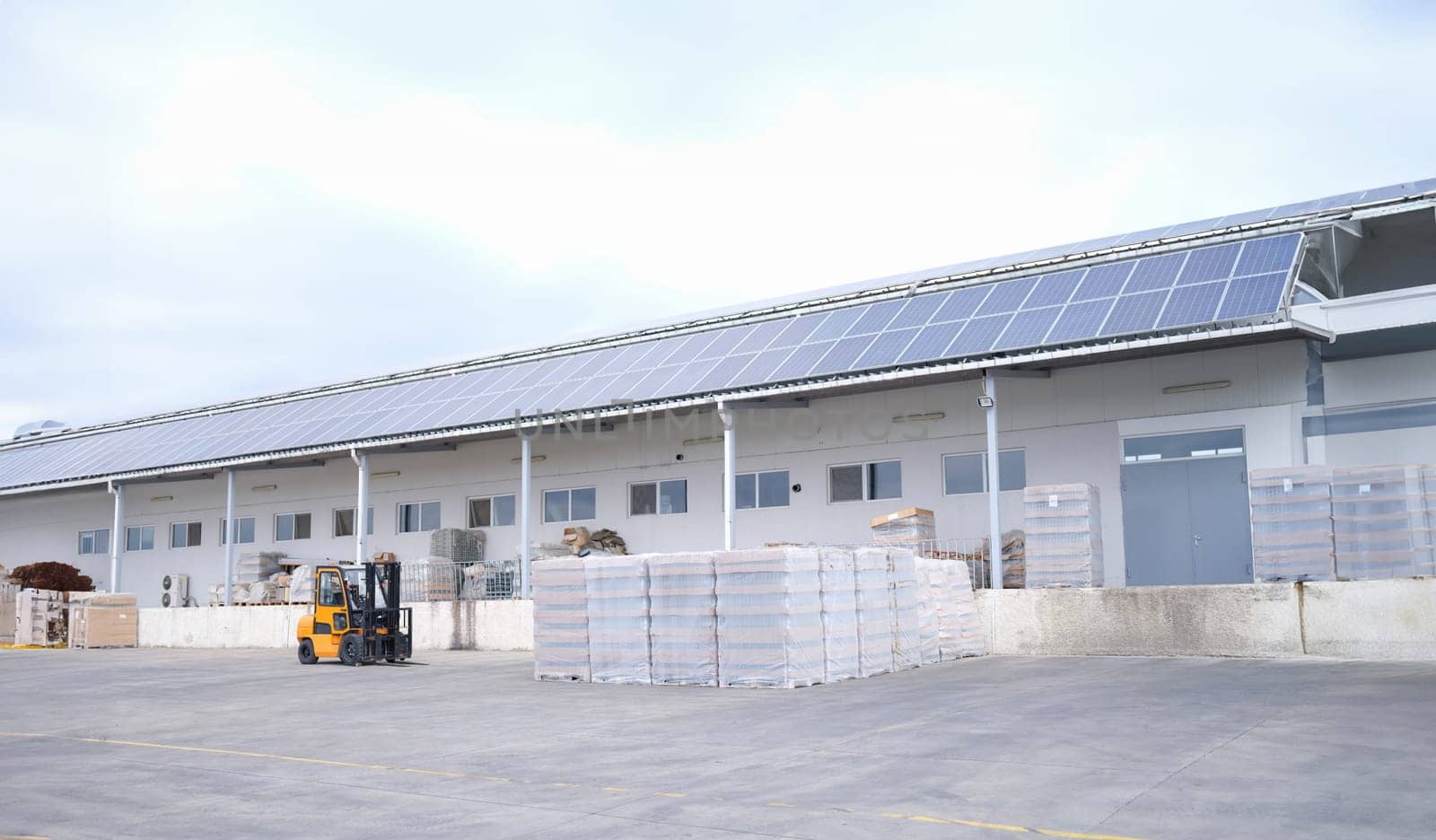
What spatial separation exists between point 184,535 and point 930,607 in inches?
1078

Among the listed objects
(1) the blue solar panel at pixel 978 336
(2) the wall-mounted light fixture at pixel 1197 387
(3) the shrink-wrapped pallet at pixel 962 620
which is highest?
(1) the blue solar panel at pixel 978 336

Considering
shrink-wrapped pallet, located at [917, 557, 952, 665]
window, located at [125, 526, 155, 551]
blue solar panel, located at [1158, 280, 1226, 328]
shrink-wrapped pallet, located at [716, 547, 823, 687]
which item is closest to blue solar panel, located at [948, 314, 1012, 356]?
blue solar panel, located at [1158, 280, 1226, 328]

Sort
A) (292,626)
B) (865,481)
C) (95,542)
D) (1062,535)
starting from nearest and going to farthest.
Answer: (1062,535) → (865,481) → (292,626) → (95,542)

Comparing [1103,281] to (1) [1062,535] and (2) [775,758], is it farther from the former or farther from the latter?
(2) [775,758]

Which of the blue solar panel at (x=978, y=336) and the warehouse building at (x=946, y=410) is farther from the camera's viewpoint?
the blue solar panel at (x=978, y=336)

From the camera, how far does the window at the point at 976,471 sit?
23109 millimetres

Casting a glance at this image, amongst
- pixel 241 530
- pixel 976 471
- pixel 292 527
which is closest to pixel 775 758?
pixel 976 471

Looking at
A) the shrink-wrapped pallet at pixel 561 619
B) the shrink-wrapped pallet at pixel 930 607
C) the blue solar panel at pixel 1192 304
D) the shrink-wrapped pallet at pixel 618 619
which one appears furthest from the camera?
the shrink-wrapped pallet at pixel 930 607

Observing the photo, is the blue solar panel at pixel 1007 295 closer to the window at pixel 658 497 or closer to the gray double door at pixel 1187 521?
the gray double door at pixel 1187 521

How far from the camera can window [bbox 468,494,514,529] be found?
3059 cm

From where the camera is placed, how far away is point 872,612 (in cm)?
1738

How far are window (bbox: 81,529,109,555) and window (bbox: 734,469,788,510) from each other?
24043 mm

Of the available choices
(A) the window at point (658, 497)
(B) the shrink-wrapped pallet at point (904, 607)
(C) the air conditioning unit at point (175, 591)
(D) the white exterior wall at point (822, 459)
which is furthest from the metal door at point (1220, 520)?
(C) the air conditioning unit at point (175, 591)

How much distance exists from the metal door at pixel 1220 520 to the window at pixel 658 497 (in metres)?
11.1
